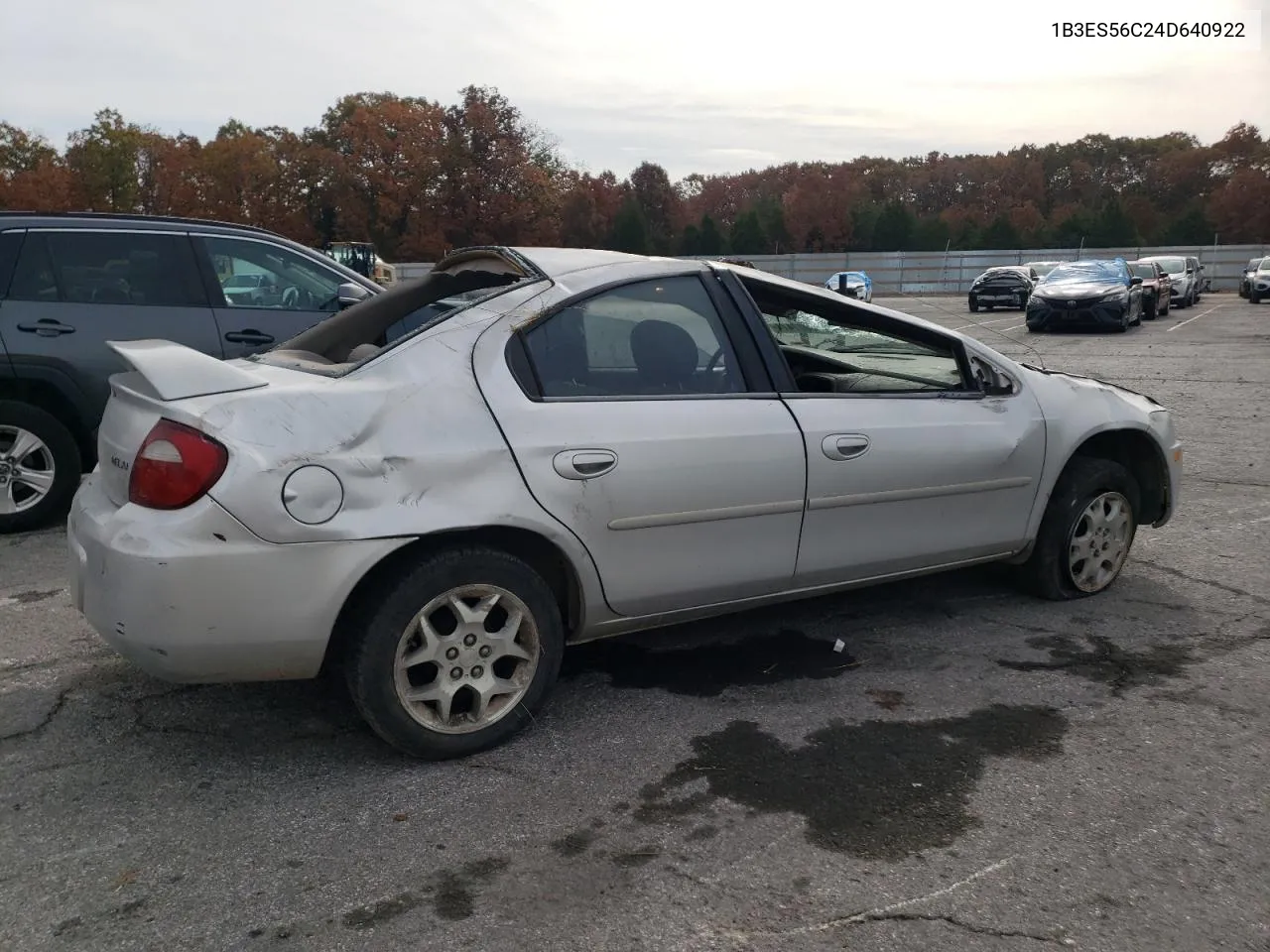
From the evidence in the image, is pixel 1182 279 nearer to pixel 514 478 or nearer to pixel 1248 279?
pixel 1248 279

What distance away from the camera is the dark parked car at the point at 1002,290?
29641mm

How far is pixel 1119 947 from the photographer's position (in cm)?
243

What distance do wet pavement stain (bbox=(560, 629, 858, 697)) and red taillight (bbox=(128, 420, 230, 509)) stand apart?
1611mm

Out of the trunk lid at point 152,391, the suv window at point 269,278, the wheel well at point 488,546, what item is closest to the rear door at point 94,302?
the suv window at point 269,278

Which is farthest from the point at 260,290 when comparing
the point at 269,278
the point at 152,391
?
the point at 152,391

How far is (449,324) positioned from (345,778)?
1456 mm

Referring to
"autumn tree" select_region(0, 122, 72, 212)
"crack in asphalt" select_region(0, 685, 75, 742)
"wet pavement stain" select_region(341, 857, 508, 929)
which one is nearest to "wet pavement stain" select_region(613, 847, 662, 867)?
"wet pavement stain" select_region(341, 857, 508, 929)

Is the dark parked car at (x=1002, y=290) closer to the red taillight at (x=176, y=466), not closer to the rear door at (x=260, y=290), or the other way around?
the rear door at (x=260, y=290)

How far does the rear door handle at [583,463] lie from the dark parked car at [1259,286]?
36.5 metres

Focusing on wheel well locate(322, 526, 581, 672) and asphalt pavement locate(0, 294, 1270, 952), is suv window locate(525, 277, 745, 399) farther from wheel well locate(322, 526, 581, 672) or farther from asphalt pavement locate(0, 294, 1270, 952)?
asphalt pavement locate(0, 294, 1270, 952)

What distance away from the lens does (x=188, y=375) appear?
10.7 ft

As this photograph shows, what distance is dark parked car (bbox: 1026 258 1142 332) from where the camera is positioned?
22391 mm

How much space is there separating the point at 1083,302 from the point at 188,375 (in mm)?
22191

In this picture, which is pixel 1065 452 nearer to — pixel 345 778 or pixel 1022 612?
pixel 1022 612
